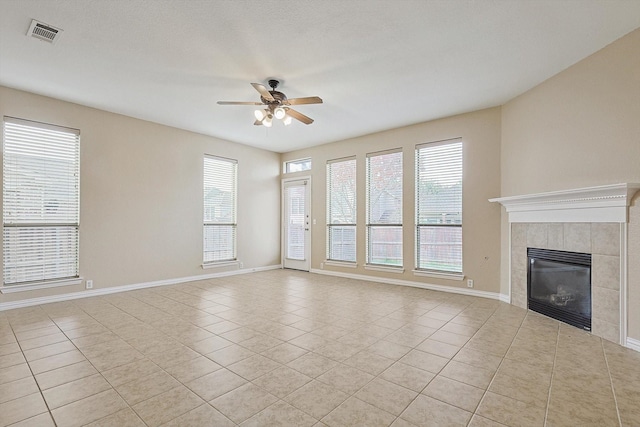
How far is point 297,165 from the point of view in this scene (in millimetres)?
7418

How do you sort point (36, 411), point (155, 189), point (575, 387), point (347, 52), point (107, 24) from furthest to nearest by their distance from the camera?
1. point (155, 189)
2. point (347, 52)
3. point (107, 24)
4. point (575, 387)
5. point (36, 411)

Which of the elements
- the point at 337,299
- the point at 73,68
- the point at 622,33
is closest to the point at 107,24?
the point at 73,68

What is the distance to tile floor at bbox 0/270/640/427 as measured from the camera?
6.02 ft

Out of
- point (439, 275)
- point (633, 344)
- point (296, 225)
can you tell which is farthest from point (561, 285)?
point (296, 225)

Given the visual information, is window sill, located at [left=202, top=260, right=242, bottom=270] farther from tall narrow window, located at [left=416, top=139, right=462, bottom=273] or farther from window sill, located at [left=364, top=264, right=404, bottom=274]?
tall narrow window, located at [left=416, top=139, right=462, bottom=273]

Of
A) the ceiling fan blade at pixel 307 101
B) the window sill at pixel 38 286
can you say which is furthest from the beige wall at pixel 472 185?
the window sill at pixel 38 286

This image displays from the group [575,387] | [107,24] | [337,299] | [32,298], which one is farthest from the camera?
[337,299]

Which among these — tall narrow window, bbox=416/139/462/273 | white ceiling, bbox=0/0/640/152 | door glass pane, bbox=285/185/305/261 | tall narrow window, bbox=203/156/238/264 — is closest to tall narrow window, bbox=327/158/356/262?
door glass pane, bbox=285/185/305/261

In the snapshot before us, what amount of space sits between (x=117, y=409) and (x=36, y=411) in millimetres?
485

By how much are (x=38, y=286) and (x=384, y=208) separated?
18.0 feet

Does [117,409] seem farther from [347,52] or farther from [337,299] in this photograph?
[347,52]

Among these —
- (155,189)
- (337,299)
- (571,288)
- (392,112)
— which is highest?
(392,112)

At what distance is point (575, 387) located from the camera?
2.13 metres

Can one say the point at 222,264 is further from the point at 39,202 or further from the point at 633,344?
the point at 633,344
